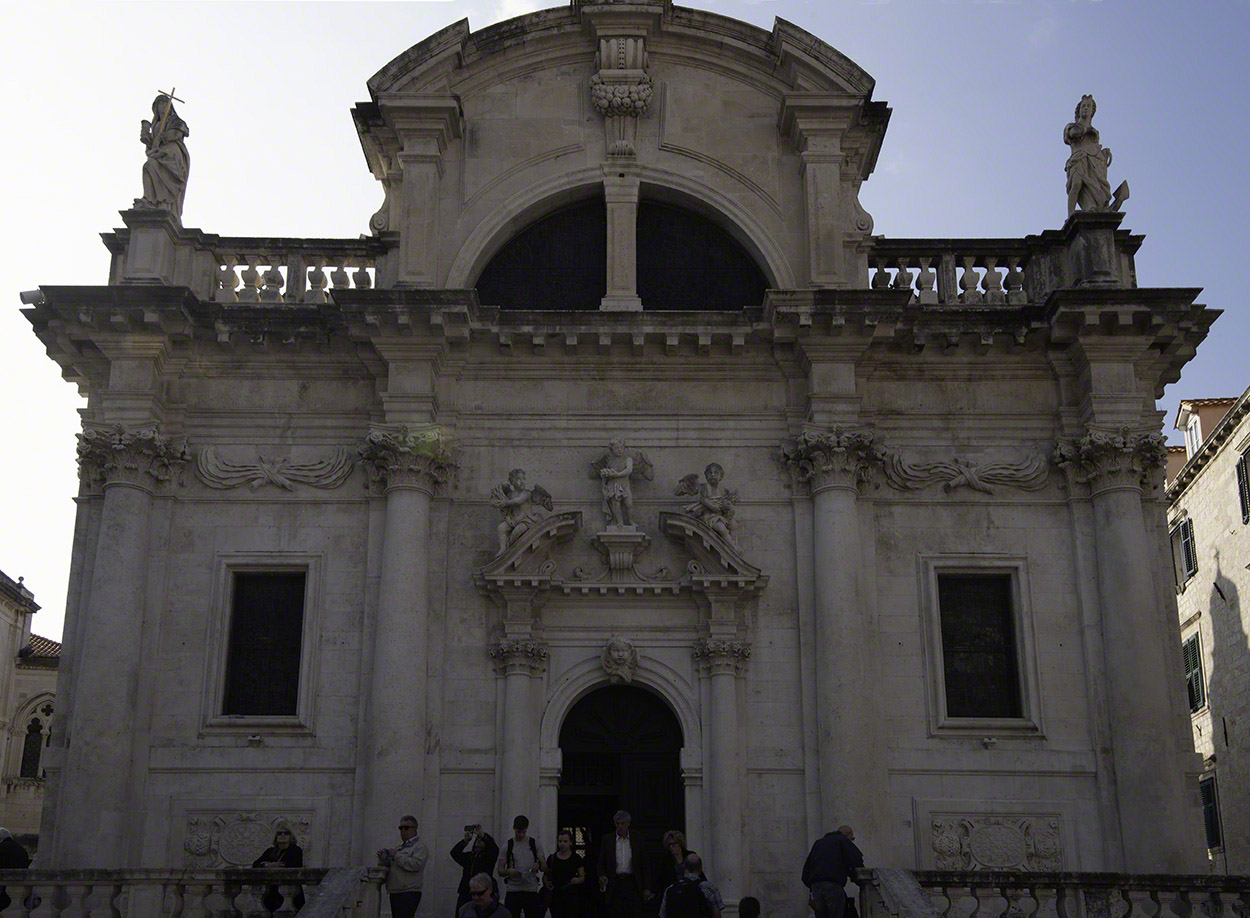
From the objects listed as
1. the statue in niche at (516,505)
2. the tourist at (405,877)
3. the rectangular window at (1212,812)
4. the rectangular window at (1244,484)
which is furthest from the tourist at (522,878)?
the rectangular window at (1212,812)

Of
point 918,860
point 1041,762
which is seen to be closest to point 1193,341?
point 1041,762

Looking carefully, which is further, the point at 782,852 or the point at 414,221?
the point at 414,221

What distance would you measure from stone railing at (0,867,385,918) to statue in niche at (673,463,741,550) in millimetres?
6626

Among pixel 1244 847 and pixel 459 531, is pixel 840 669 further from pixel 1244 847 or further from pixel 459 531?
pixel 1244 847

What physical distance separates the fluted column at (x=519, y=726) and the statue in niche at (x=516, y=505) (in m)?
1.37

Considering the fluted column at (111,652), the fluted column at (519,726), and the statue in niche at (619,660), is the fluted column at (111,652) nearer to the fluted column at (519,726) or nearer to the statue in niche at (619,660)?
the fluted column at (519,726)

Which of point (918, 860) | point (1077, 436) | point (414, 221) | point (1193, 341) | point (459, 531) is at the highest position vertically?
point (414, 221)

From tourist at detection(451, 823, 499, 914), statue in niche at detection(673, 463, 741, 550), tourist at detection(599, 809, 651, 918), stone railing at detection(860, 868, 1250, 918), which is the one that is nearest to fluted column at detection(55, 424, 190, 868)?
tourist at detection(451, 823, 499, 914)

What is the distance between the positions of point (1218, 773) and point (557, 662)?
→ 2031 centimetres

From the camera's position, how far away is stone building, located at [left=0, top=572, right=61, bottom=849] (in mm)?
42156

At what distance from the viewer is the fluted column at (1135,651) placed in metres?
16.8

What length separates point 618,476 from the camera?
1850cm

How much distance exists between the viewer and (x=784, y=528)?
1862cm

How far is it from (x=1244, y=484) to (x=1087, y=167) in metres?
12.5
